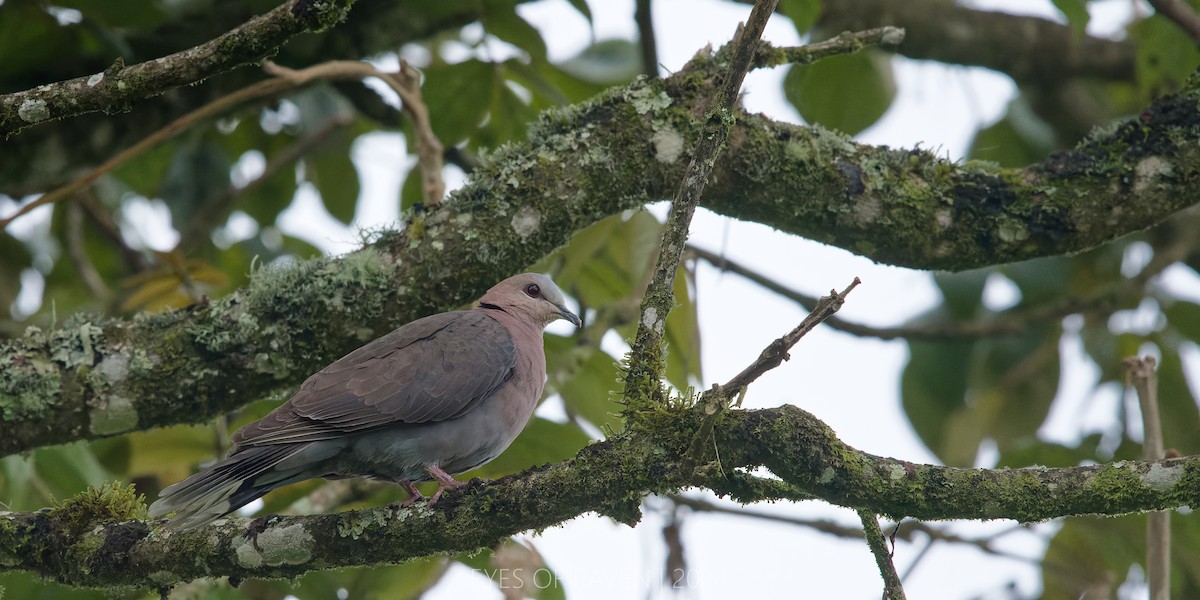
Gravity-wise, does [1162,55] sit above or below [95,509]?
above

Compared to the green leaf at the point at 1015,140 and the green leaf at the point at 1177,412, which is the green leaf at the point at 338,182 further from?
the green leaf at the point at 1177,412

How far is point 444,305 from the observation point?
3.69 meters

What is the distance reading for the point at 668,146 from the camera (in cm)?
362

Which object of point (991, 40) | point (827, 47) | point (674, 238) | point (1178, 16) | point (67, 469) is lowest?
point (67, 469)

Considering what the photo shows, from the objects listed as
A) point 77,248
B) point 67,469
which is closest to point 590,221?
point 67,469

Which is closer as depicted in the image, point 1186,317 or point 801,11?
point 801,11

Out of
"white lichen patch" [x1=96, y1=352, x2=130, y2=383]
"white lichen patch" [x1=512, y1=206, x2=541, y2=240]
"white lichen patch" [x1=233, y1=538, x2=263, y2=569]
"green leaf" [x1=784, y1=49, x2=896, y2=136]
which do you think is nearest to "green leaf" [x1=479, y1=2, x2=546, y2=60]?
"green leaf" [x1=784, y1=49, x2=896, y2=136]

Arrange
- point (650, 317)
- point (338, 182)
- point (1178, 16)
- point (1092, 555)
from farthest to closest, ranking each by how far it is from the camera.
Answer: point (338, 182)
point (1092, 555)
point (1178, 16)
point (650, 317)

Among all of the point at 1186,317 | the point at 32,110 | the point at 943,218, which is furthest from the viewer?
the point at 1186,317

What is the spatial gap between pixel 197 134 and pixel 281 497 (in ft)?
8.56

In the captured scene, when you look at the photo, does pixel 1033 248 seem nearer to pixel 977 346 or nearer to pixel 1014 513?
pixel 1014 513

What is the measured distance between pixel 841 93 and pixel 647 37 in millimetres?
1025

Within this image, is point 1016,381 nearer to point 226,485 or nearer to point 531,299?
point 531,299

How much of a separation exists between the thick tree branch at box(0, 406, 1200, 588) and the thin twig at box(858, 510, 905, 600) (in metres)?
0.04
